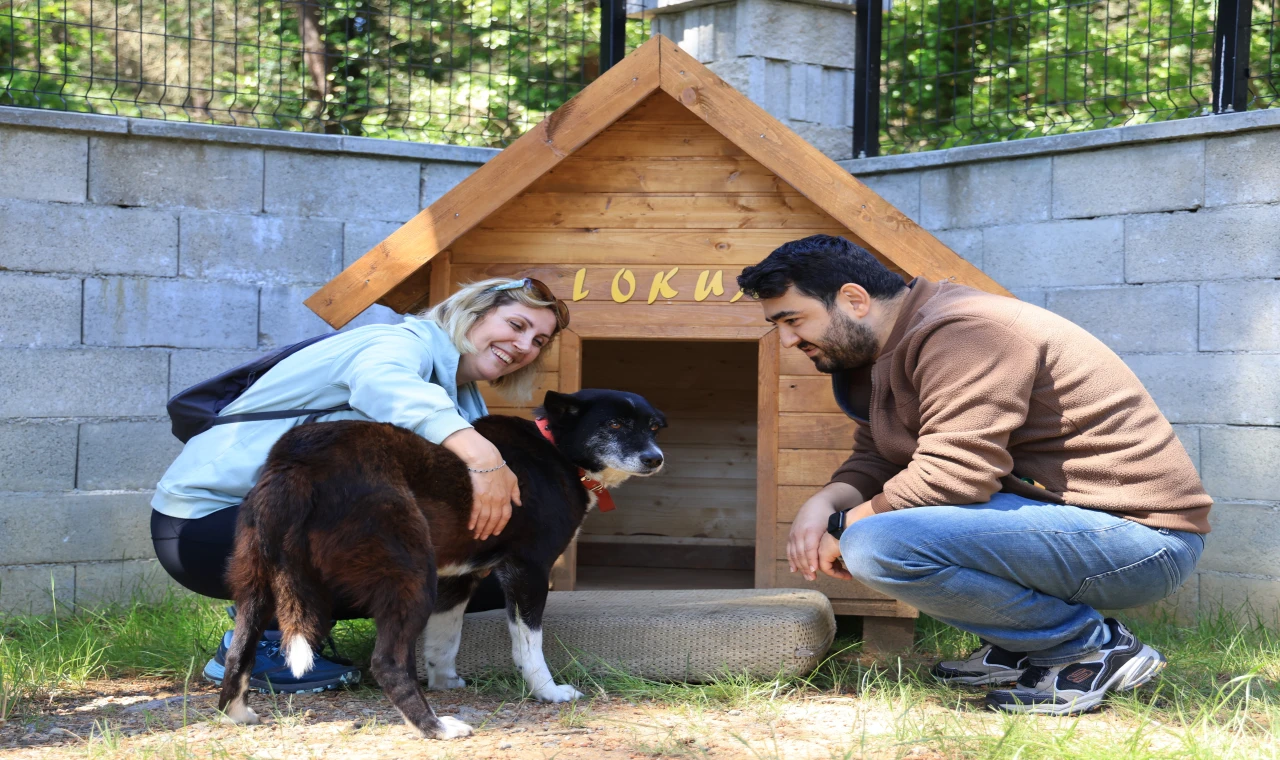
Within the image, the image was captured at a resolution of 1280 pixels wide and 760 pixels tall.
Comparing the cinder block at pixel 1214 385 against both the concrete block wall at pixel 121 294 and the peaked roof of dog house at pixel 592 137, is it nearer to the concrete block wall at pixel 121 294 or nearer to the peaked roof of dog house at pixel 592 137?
the peaked roof of dog house at pixel 592 137

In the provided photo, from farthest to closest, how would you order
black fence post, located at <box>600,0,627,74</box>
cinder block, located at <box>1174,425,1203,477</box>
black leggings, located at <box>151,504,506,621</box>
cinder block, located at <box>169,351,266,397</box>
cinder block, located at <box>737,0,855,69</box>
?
cinder block, located at <box>737,0,855,69</box> → black fence post, located at <box>600,0,627,74</box> → cinder block, located at <box>169,351,266,397</box> → cinder block, located at <box>1174,425,1203,477</box> → black leggings, located at <box>151,504,506,621</box>

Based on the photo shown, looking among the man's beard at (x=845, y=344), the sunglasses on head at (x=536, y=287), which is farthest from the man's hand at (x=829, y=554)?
the sunglasses on head at (x=536, y=287)

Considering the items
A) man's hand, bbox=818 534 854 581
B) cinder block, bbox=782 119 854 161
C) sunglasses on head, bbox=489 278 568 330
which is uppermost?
cinder block, bbox=782 119 854 161

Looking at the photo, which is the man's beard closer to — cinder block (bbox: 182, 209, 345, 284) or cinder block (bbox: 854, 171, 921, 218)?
cinder block (bbox: 854, 171, 921, 218)

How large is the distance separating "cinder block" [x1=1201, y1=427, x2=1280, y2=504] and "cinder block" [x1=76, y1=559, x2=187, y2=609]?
4.82 m

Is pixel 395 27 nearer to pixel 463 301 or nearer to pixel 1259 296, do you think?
pixel 463 301

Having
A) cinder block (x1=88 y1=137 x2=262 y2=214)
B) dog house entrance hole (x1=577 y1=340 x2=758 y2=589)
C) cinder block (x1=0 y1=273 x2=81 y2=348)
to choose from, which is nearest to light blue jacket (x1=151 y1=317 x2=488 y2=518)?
cinder block (x1=0 y1=273 x2=81 y2=348)

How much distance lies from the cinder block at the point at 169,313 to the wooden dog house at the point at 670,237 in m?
1.28

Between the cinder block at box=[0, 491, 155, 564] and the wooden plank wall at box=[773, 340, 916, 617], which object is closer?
the wooden plank wall at box=[773, 340, 916, 617]

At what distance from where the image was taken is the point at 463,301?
3.51m

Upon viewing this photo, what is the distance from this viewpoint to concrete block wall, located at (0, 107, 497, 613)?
481 centimetres

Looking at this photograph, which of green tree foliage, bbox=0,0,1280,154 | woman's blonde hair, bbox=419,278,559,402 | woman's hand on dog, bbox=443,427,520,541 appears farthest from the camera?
green tree foliage, bbox=0,0,1280,154

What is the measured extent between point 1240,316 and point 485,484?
3.60 m

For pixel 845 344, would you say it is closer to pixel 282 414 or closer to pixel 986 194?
pixel 282 414
